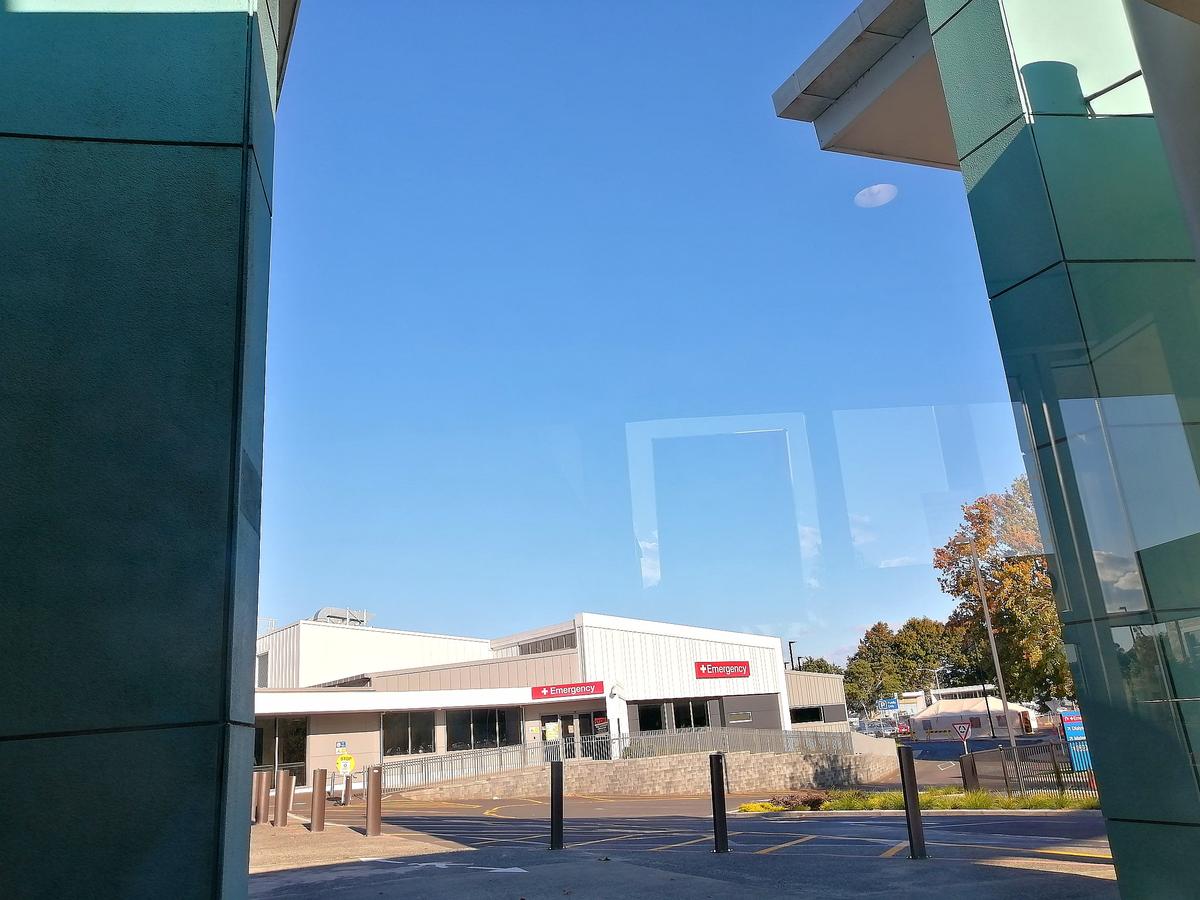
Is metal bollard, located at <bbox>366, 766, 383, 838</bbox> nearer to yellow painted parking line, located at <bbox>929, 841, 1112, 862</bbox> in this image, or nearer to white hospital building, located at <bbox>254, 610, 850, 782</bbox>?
yellow painted parking line, located at <bbox>929, 841, 1112, 862</bbox>

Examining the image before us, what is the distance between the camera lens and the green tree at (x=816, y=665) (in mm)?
38625

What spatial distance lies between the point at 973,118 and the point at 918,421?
2.55 m

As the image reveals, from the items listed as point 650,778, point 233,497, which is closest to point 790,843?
point 233,497

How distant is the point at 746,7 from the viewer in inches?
404

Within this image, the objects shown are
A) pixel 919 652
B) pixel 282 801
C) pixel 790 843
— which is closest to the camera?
pixel 790 843

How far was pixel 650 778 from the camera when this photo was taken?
2522cm

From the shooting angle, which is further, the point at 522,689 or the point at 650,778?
the point at 522,689

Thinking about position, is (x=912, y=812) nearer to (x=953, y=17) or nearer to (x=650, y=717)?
(x=953, y=17)

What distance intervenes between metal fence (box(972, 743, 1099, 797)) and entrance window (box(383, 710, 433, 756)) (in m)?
21.1

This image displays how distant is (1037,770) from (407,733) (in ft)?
78.8

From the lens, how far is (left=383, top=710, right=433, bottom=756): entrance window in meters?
29.2

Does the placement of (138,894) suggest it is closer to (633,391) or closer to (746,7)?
(633,391)

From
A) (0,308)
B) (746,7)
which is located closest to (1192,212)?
(0,308)

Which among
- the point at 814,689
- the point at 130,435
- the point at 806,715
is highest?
the point at 130,435
